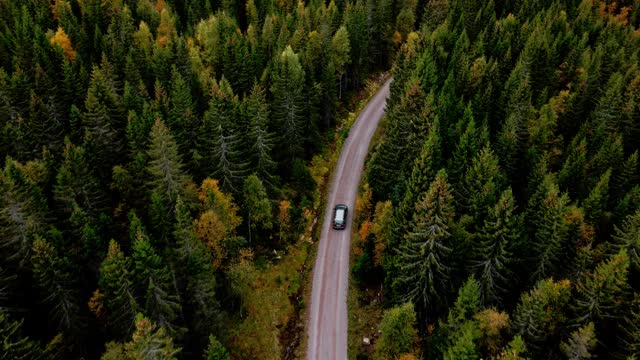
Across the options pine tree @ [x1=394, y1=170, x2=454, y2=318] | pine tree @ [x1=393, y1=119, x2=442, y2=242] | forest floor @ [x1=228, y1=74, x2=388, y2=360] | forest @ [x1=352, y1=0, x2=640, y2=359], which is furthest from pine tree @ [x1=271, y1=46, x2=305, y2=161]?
pine tree @ [x1=394, y1=170, x2=454, y2=318]

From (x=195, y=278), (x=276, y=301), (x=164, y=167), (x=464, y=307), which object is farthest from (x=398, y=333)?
(x=164, y=167)

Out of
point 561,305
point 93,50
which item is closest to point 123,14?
point 93,50

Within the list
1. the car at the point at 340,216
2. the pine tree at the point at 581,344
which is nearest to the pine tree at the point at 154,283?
the car at the point at 340,216

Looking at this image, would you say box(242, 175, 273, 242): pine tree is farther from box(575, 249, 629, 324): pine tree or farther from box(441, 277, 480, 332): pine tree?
box(575, 249, 629, 324): pine tree

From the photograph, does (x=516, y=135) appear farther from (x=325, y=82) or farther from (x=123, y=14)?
(x=123, y=14)

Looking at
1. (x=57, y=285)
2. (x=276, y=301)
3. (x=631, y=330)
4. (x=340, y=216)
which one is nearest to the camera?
(x=631, y=330)

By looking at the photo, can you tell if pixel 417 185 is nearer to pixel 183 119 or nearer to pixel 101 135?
pixel 183 119
